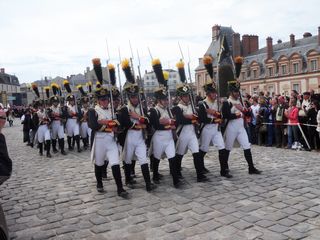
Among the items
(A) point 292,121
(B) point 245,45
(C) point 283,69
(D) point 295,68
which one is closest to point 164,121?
(A) point 292,121

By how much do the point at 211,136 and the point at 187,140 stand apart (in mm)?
685

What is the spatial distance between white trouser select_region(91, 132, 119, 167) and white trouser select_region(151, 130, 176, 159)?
84cm

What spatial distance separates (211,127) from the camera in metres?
7.78

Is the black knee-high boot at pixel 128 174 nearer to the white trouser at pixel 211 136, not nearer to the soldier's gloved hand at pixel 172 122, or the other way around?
the soldier's gloved hand at pixel 172 122

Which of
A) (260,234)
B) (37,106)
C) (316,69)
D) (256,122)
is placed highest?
(316,69)

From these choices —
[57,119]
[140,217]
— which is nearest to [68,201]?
[140,217]

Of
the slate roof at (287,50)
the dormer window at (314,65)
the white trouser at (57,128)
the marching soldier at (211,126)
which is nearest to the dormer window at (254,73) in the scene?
the slate roof at (287,50)

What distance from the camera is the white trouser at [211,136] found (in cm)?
777

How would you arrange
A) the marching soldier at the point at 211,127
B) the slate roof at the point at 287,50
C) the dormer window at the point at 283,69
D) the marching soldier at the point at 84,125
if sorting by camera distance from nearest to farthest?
the marching soldier at the point at 211,127
the marching soldier at the point at 84,125
the slate roof at the point at 287,50
the dormer window at the point at 283,69

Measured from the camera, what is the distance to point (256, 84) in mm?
53844

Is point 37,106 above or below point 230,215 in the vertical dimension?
above

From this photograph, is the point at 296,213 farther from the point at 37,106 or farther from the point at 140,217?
the point at 37,106

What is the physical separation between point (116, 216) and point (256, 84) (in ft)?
168

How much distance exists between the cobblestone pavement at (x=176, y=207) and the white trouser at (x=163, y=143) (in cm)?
71
